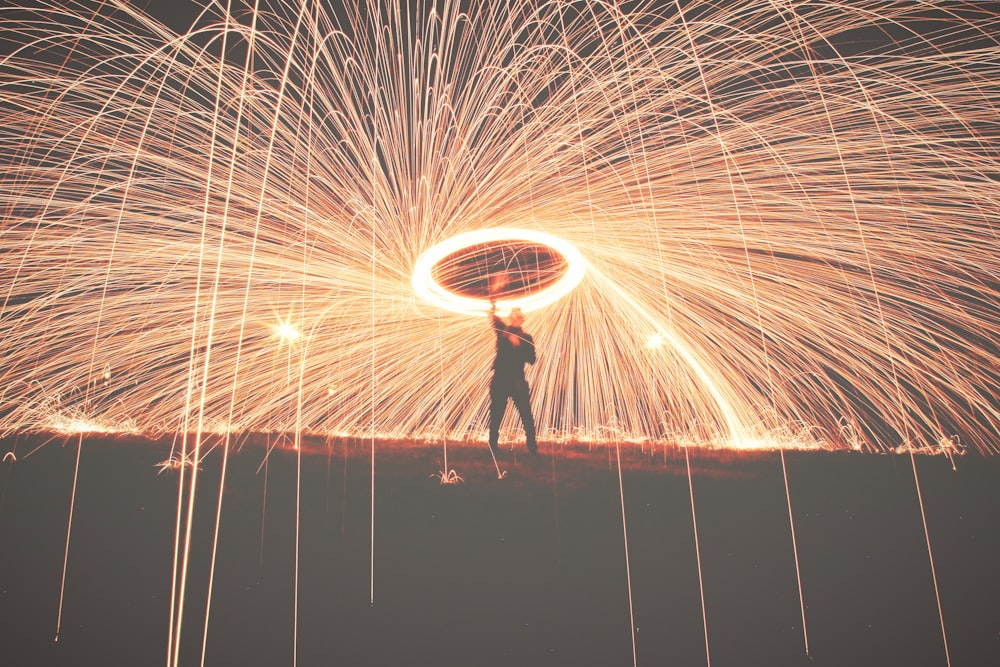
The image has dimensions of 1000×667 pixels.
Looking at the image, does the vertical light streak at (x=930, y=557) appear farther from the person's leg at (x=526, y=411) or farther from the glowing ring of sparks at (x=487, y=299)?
the glowing ring of sparks at (x=487, y=299)

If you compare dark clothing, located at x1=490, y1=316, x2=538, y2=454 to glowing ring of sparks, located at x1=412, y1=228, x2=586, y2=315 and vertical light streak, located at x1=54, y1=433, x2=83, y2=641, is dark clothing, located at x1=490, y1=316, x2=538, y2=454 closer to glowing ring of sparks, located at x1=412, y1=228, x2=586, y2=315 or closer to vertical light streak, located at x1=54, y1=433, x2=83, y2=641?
glowing ring of sparks, located at x1=412, y1=228, x2=586, y2=315

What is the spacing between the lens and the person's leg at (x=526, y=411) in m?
2.81

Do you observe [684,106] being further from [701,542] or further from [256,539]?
[256,539]

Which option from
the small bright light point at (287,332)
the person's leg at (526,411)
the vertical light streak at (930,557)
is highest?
the small bright light point at (287,332)

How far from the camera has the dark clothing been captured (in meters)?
2.87

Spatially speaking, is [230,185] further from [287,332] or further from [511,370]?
[511,370]

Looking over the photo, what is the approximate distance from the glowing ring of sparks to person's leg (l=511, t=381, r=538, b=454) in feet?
1.72

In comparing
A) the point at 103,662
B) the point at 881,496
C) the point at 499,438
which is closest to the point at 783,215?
the point at 881,496

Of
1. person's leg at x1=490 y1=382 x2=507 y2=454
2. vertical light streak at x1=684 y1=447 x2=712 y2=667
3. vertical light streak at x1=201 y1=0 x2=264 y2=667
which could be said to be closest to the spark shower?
vertical light streak at x1=201 y1=0 x2=264 y2=667

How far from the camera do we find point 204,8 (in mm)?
3162

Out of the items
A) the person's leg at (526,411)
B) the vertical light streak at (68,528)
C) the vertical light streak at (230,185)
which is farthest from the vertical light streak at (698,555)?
the vertical light streak at (68,528)

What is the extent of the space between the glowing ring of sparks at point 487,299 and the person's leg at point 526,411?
525 mm

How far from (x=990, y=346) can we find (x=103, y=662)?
17.4 feet

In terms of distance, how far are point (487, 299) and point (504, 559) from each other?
1.54 metres
